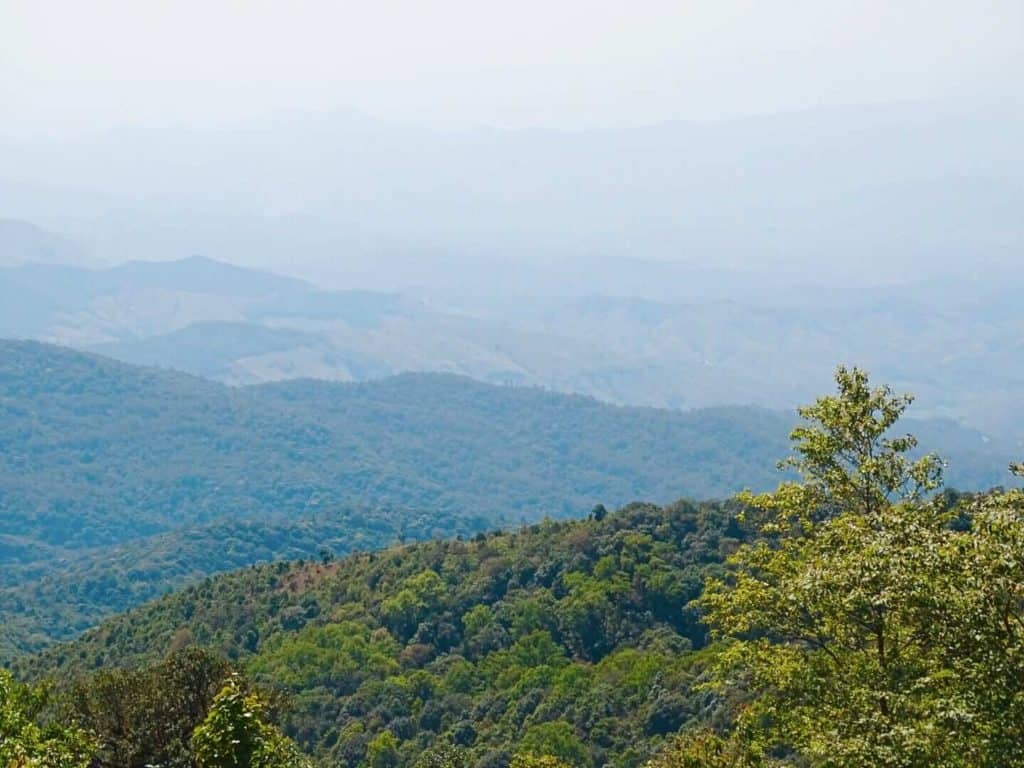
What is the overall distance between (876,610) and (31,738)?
48.6 feet

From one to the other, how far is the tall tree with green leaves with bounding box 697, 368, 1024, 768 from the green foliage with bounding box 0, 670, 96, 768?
485 inches

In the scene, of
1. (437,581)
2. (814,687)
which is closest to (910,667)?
(814,687)

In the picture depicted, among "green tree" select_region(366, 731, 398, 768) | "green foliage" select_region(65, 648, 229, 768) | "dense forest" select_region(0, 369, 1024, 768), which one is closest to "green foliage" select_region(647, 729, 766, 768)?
"dense forest" select_region(0, 369, 1024, 768)

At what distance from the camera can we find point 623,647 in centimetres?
6812

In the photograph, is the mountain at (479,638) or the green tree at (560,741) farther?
the mountain at (479,638)

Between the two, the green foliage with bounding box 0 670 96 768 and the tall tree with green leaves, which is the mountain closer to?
the green foliage with bounding box 0 670 96 768

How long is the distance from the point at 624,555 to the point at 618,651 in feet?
32.9

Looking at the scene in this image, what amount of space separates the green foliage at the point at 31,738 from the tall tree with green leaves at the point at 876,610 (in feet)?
40.4

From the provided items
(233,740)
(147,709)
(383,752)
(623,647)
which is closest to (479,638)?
(623,647)

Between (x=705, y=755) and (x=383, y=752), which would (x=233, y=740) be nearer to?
(x=705, y=755)

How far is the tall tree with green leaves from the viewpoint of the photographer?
16.1 m

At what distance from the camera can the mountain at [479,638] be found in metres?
58.3

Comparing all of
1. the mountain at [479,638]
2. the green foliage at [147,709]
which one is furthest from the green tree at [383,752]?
the green foliage at [147,709]

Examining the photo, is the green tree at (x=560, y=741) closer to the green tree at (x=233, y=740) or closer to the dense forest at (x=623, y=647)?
the dense forest at (x=623, y=647)
